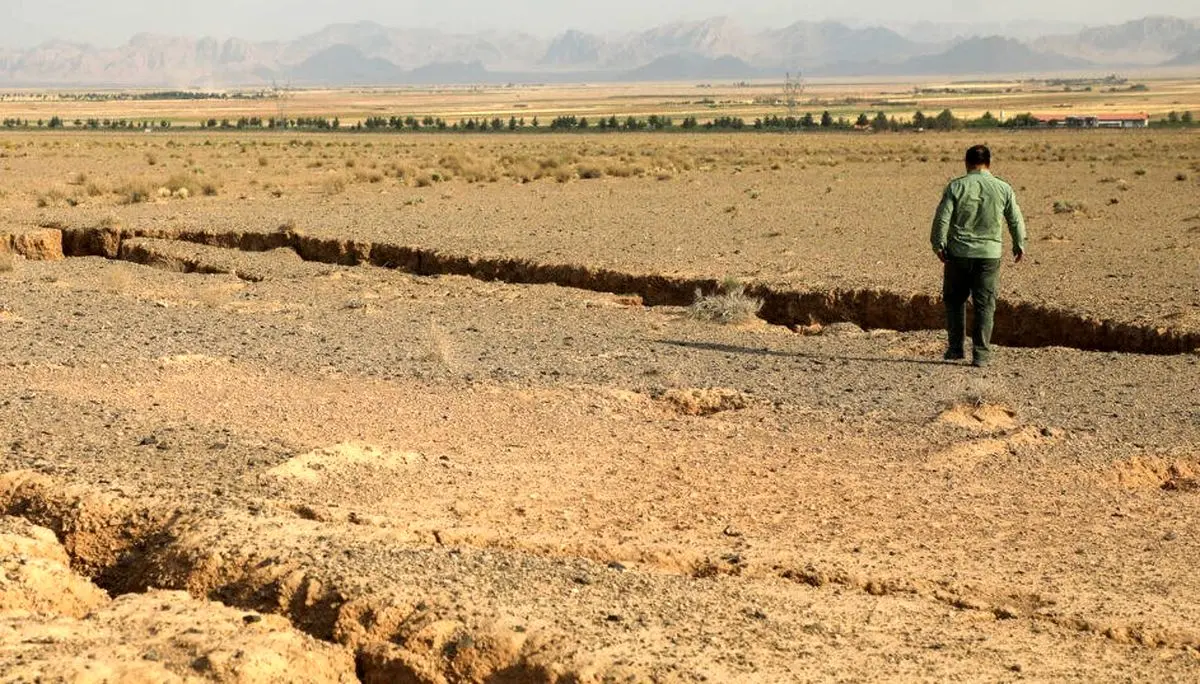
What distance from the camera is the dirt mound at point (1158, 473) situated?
28.9 feet

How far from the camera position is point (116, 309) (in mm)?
15383

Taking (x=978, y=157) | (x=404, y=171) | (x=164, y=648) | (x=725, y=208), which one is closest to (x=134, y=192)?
(x=404, y=171)

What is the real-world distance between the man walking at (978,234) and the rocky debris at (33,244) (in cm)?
1463

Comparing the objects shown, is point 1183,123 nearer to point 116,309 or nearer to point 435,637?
point 116,309

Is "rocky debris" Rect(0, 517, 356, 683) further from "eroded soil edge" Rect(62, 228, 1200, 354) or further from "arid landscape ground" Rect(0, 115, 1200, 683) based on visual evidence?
"eroded soil edge" Rect(62, 228, 1200, 354)

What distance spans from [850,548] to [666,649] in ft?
6.09

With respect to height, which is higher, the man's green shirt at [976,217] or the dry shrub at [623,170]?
the man's green shirt at [976,217]

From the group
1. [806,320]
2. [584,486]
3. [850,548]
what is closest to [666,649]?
[850,548]

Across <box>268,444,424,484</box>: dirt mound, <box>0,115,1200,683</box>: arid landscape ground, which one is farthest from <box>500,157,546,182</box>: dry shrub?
<box>268,444,424,484</box>: dirt mound

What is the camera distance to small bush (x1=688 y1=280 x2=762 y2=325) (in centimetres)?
1500

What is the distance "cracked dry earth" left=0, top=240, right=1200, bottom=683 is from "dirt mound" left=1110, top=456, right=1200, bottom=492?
0.03m

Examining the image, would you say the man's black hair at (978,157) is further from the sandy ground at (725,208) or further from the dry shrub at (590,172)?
the dry shrub at (590,172)

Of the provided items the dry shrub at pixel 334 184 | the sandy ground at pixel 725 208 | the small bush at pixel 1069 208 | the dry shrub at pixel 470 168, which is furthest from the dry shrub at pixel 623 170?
the small bush at pixel 1069 208

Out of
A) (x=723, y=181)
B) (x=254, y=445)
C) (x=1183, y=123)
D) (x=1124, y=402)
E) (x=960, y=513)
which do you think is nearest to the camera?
(x=960, y=513)
